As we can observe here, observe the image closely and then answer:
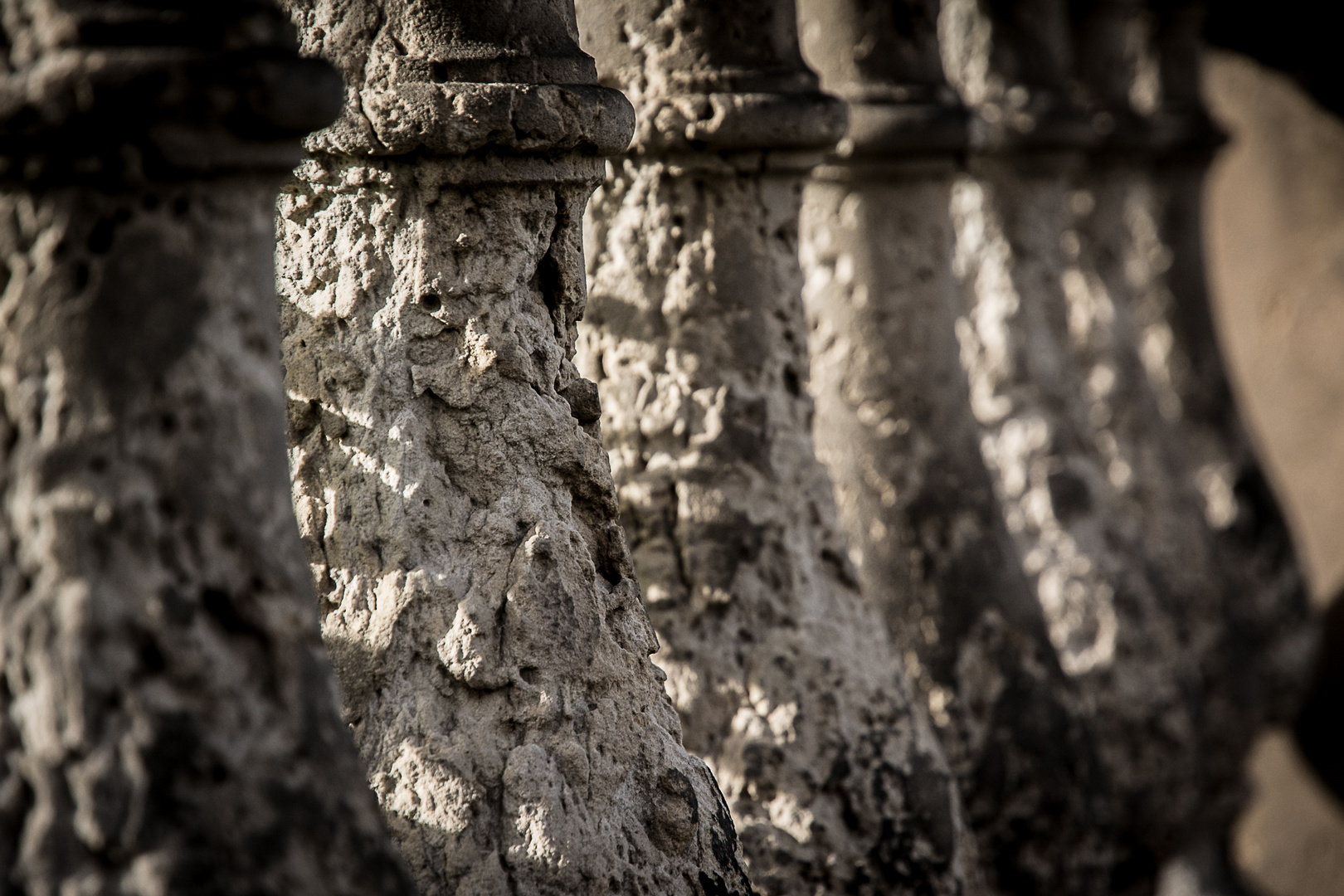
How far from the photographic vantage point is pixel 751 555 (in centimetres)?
187

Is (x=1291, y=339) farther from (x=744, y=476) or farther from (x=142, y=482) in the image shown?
(x=142, y=482)

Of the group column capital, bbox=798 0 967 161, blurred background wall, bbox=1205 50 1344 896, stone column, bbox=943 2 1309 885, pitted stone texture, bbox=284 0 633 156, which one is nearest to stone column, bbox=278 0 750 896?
pitted stone texture, bbox=284 0 633 156

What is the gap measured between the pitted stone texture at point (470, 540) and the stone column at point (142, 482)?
35 cm

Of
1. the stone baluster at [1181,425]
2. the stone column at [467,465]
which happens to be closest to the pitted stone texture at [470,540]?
the stone column at [467,465]

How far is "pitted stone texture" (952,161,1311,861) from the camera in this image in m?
2.79

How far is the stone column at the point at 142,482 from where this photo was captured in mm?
911

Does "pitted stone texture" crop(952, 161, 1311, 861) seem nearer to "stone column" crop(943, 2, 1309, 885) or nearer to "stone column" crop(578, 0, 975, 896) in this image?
"stone column" crop(943, 2, 1309, 885)

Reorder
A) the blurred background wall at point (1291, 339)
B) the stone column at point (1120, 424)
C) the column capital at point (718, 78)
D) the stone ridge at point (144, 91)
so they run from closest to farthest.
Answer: the stone ridge at point (144, 91) → the column capital at point (718, 78) → the stone column at point (1120, 424) → the blurred background wall at point (1291, 339)

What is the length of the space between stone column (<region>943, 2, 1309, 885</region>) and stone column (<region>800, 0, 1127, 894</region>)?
26 centimetres

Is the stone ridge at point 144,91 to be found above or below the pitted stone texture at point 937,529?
above

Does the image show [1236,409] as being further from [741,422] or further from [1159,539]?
[741,422]

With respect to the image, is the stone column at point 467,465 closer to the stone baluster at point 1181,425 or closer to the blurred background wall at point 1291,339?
the stone baluster at point 1181,425

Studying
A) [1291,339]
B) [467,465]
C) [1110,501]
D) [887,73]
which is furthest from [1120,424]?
[467,465]

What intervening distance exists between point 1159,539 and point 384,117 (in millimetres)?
2313
